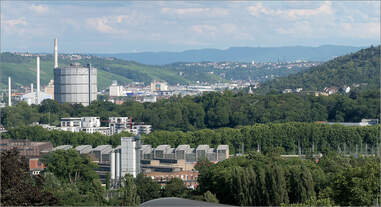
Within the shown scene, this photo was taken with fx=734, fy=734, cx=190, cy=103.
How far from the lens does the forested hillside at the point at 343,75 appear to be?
94500 millimetres

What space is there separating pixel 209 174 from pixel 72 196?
511cm

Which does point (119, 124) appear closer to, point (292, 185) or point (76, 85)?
point (76, 85)

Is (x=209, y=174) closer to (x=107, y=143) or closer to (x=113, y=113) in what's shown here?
(x=107, y=143)

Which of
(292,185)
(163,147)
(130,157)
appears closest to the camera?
(292,185)

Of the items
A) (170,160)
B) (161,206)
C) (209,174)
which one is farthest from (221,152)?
(161,206)

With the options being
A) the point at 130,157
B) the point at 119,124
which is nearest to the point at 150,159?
the point at 130,157

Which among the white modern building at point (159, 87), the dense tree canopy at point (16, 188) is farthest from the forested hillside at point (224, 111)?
the white modern building at point (159, 87)

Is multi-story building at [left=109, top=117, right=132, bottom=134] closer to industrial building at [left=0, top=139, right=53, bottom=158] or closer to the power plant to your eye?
industrial building at [left=0, top=139, right=53, bottom=158]

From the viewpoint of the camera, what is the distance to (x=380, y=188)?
66.2ft

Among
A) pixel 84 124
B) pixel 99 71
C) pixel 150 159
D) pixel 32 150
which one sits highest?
pixel 99 71

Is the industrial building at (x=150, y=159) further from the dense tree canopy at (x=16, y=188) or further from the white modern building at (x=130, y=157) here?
the dense tree canopy at (x=16, y=188)

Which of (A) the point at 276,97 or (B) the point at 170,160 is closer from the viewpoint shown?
(B) the point at 170,160

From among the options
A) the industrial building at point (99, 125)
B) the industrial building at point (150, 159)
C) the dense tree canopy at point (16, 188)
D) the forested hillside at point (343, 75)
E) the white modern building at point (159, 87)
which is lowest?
the industrial building at point (150, 159)

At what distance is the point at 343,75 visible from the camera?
9850 centimetres
